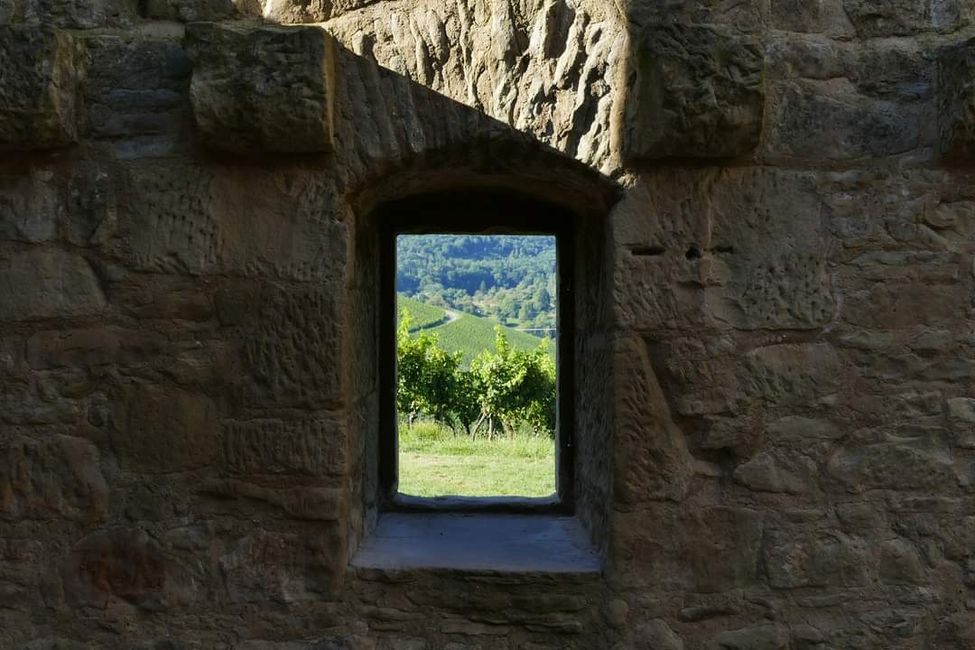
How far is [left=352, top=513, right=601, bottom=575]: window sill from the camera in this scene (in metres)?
2.61

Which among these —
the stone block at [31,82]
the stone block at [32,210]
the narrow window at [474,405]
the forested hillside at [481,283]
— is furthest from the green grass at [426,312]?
the stone block at [31,82]

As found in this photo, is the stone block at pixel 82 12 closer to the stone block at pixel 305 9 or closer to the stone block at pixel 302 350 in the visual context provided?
the stone block at pixel 305 9

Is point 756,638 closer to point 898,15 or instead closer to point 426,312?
point 898,15

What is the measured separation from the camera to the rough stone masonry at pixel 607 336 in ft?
8.13

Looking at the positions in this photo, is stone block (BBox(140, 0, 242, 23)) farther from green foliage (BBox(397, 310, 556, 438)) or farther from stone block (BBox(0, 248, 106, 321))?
green foliage (BBox(397, 310, 556, 438))

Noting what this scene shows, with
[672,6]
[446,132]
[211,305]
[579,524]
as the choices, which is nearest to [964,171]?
[672,6]

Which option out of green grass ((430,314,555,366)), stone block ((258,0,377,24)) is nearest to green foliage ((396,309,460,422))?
stone block ((258,0,377,24))

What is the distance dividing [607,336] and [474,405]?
1185cm

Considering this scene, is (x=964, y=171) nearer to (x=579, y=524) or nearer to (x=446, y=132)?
(x=446, y=132)

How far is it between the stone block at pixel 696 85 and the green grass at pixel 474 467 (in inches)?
95.1

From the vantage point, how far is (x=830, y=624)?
2.50 meters

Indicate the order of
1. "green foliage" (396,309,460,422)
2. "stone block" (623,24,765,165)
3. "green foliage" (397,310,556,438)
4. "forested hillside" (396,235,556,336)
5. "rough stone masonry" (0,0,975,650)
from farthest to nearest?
"forested hillside" (396,235,556,336)
"green foliage" (396,309,460,422)
"green foliage" (397,310,556,438)
"rough stone masonry" (0,0,975,650)
"stone block" (623,24,765,165)

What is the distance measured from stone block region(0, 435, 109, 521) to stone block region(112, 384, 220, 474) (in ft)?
0.32

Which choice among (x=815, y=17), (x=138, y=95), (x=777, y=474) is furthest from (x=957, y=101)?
(x=138, y=95)
